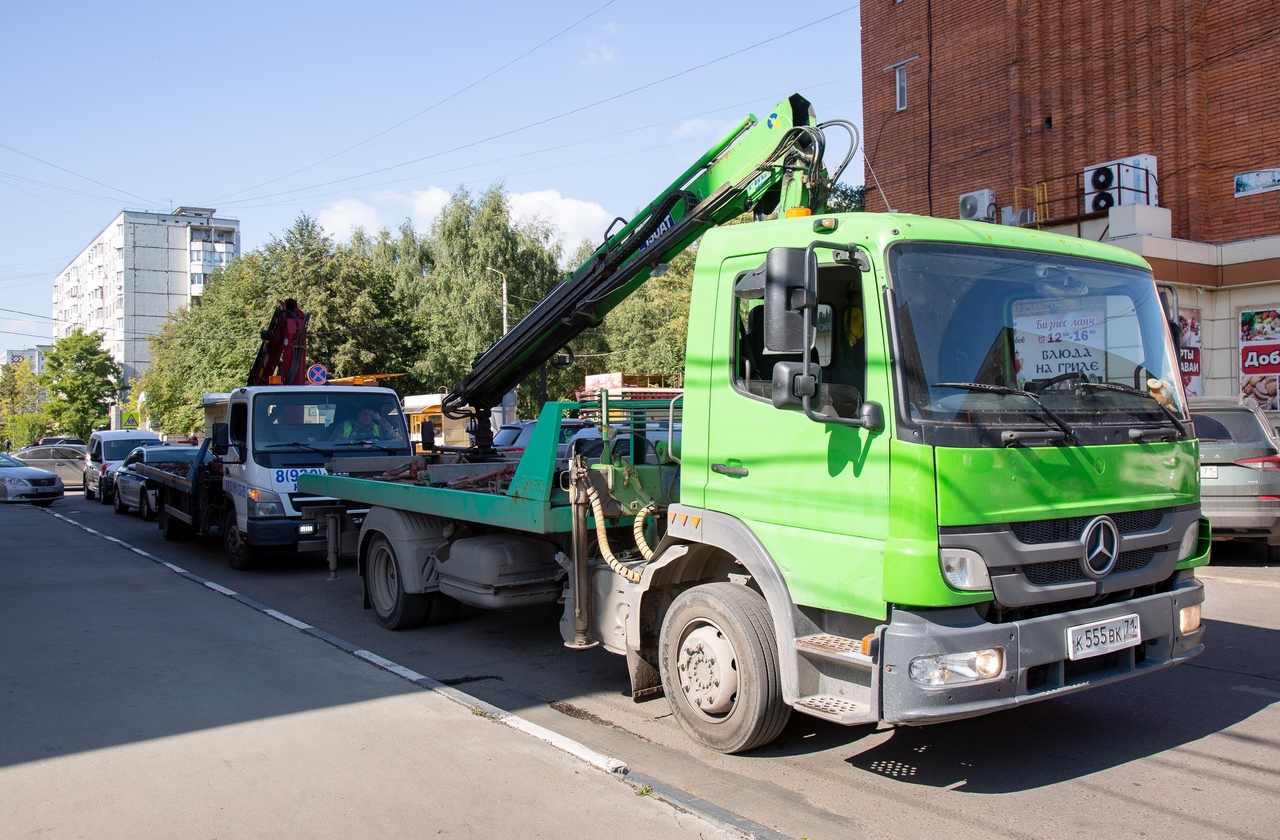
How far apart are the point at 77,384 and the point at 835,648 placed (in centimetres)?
6117

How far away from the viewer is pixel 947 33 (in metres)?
21.9

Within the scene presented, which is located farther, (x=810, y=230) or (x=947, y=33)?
(x=947, y=33)

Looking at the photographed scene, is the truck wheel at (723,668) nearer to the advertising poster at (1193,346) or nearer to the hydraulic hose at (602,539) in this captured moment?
the hydraulic hose at (602,539)

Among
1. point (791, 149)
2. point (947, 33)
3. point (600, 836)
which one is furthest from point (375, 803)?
point (947, 33)

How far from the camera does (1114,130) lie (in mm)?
19391

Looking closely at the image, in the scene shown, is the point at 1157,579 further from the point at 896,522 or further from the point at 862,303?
the point at 862,303

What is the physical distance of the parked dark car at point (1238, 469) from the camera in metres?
9.77

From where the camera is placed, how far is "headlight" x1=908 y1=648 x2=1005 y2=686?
3.89 metres

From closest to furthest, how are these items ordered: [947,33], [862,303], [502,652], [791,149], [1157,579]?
[862,303] → [1157,579] → [791,149] → [502,652] → [947,33]

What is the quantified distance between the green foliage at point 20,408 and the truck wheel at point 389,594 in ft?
184

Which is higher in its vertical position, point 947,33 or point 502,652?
point 947,33

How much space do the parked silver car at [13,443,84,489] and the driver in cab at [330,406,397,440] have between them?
22.5 meters

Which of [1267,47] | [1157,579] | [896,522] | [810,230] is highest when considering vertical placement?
[1267,47]

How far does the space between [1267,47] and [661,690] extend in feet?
58.1
